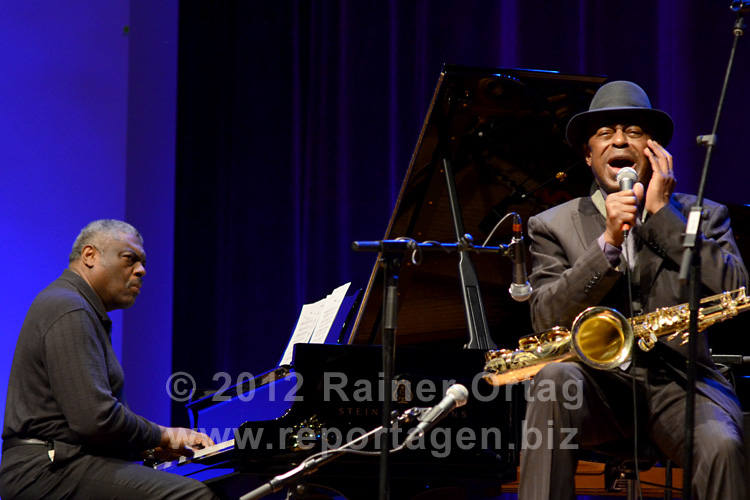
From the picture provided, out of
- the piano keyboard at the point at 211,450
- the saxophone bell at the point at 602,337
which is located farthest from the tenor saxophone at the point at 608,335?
the piano keyboard at the point at 211,450

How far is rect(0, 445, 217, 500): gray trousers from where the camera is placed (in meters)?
3.23

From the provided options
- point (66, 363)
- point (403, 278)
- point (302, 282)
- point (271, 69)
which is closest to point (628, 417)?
point (403, 278)

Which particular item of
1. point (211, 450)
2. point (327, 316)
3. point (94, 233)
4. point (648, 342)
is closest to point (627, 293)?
point (648, 342)

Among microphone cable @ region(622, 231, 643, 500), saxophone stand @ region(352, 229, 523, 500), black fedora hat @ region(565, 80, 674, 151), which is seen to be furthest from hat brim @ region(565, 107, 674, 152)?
saxophone stand @ region(352, 229, 523, 500)

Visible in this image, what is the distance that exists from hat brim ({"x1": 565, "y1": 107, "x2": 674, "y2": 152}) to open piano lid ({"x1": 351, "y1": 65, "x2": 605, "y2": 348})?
355mm

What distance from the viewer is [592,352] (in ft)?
8.52

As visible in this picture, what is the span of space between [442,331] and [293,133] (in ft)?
9.44

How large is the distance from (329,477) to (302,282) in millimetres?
3369

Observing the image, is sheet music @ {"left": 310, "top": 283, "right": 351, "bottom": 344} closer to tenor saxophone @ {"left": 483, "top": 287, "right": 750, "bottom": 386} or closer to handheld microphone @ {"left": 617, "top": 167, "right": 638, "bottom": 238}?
tenor saxophone @ {"left": 483, "top": 287, "right": 750, "bottom": 386}

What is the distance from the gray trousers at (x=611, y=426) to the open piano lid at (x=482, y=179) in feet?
3.35

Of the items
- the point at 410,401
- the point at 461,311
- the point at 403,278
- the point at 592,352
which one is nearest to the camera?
the point at 592,352

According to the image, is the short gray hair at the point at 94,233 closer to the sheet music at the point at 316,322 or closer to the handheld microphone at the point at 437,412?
the sheet music at the point at 316,322

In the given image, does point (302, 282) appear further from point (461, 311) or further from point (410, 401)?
point (410, 401)

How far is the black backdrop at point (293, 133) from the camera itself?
224 inches
